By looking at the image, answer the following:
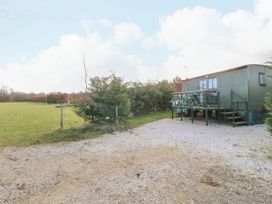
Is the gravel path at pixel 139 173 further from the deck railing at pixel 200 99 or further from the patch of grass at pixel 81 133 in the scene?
the deck railing at pixel 200 99

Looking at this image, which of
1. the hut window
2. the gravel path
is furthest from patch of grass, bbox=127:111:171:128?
the hut window

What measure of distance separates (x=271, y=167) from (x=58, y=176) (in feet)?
13.2

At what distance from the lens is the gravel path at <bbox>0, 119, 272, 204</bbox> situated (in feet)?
11.2

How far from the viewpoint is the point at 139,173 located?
4.40 metres

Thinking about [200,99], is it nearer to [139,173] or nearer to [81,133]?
[81,133]

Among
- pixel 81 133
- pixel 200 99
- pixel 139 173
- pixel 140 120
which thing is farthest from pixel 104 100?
pixel 139 173

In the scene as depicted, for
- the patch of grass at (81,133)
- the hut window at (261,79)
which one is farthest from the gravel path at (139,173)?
the hut window at (261,79)

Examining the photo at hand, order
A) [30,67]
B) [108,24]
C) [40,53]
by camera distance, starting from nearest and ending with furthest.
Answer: [108,24] < [40,53] < [30,67]

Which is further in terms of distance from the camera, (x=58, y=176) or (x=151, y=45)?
(x=151, y=45)

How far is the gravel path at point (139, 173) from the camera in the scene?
341 cm

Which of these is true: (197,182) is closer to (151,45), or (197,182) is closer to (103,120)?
(103,120)

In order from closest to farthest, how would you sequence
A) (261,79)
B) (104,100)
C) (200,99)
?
1. (104,100)
2. (261,79)
3. (200,99)

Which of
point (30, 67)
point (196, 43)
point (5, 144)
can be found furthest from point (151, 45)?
point (5, 144)

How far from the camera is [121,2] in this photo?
1008 cm
